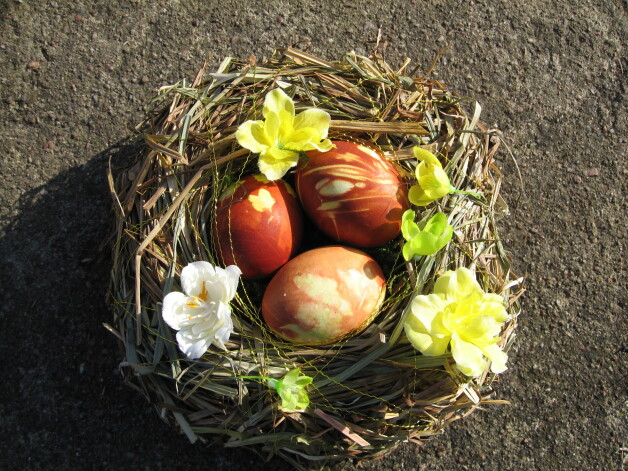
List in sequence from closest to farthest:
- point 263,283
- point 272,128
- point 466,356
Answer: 1. point 466,356
2. point 272,128
3. point 263,283

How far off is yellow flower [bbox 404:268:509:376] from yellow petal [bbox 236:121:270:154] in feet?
1.31

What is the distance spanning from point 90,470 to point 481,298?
980 millimetres

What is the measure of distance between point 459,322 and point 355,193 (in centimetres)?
30

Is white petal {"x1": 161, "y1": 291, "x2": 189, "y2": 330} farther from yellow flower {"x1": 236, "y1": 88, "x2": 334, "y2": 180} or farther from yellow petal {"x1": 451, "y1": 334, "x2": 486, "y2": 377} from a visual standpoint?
yellow petal {"x1": 451, "y1": 334, "x2": 486, "y2": 377}

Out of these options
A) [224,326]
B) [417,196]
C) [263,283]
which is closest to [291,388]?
[224,326]

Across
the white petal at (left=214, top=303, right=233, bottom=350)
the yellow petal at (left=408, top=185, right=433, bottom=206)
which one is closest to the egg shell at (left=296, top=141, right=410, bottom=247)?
the yellow petal at (left=408, top=185, right=433, bottom=206)

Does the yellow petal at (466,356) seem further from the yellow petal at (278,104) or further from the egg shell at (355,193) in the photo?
the yellow petal at (278,104)

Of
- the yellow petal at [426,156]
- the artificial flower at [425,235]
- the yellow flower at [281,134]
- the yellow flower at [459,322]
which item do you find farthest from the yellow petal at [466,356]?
the yellow flower at [281,134]

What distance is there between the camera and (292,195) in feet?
3.53

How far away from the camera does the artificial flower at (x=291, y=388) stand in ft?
2.95

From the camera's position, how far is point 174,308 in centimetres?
95

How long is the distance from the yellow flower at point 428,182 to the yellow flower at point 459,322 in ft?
0.46

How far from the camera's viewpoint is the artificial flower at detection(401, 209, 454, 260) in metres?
0.93

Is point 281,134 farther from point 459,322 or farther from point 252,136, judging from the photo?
point 459,322
